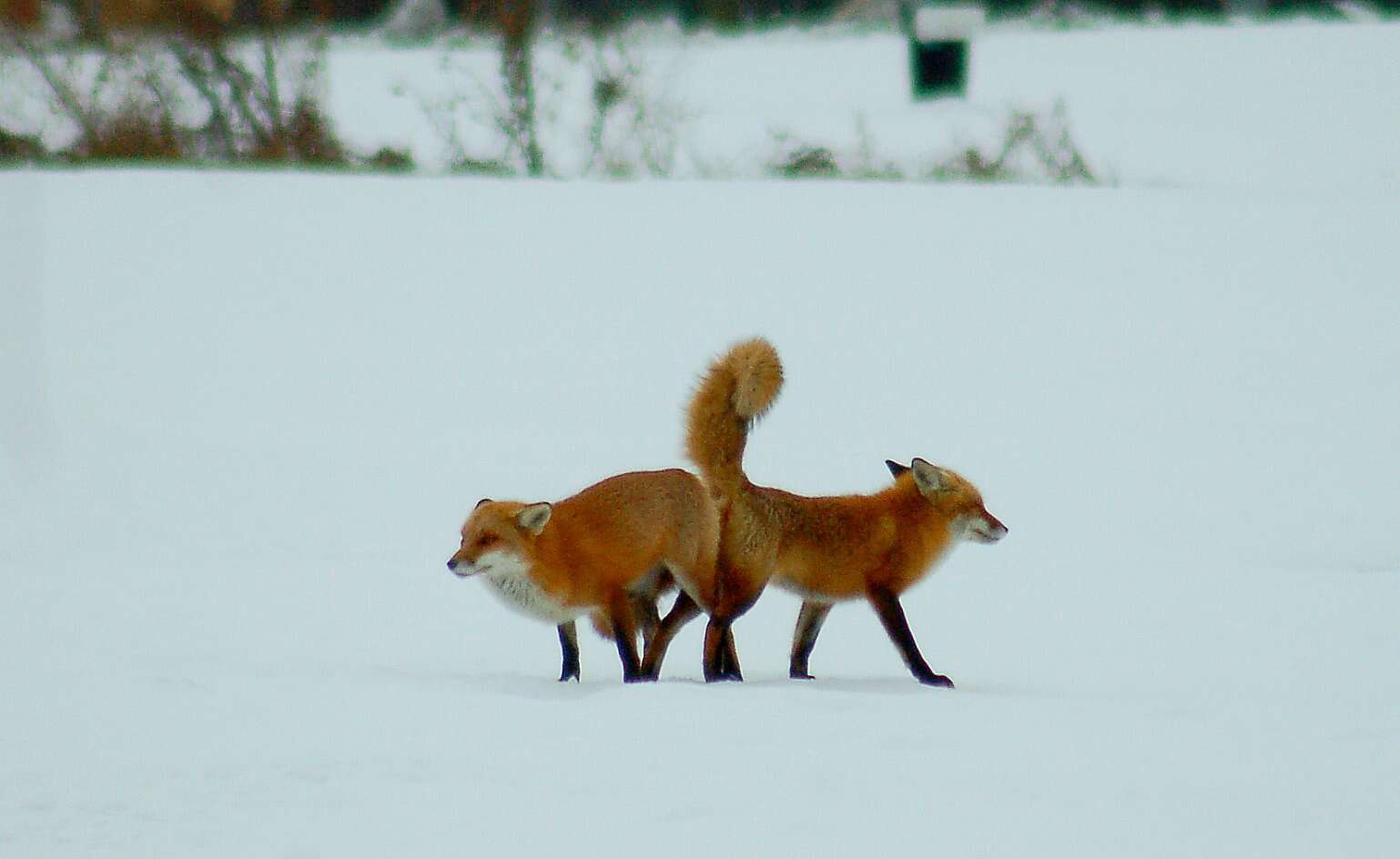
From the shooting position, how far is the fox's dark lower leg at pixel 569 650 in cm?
679

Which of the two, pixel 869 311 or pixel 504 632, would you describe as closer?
pixel 504 632

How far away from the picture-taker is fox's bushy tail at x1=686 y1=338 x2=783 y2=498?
6.74 meters

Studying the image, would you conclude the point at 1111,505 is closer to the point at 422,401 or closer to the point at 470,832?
the point at 422,401

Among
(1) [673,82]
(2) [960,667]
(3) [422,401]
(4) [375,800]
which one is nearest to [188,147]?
(1) [673,82]

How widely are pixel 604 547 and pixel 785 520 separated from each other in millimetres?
697

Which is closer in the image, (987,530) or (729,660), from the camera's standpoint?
(729,660)

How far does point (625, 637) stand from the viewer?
6.60 metres

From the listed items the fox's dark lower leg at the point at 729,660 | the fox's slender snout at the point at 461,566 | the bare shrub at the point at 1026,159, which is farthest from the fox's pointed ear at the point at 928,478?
the bare shrub at the point at 1026,159

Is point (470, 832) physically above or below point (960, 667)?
above

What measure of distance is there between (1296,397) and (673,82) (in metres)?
9.58

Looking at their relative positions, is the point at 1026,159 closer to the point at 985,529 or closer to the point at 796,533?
the point at 985,529

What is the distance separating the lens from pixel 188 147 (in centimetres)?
1855

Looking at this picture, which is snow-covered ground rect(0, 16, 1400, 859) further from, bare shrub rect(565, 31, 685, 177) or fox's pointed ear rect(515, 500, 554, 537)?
bare shrub rect(565, 31, 685, 177)

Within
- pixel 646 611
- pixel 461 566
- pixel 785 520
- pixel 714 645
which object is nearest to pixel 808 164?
pixel 646 611
